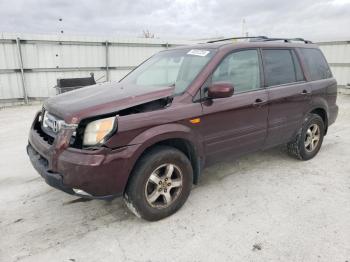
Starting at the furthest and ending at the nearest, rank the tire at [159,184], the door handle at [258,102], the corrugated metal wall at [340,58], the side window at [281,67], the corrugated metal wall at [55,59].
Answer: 1. the corrugated metal wall at [340,58]
2. the corrugated metal wall at [55,59]
3. the side window at [281,67]
4. the door handle at [258,102]
5. the tire at [159,184]

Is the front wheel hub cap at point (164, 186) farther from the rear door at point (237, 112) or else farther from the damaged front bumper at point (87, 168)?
the rear door at point (237, 112)

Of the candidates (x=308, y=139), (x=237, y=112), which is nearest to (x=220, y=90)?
(x=237, y=112)

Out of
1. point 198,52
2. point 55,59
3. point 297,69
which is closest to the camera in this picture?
point 198,52

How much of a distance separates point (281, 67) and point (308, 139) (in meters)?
1.31

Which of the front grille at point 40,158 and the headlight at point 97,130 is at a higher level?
the headlight at point 97,130

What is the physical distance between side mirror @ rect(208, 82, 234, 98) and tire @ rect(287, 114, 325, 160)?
1940mm

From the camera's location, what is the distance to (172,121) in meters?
3.04

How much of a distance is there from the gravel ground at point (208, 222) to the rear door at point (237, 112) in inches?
23.4

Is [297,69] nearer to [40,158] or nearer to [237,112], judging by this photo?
[237,112]

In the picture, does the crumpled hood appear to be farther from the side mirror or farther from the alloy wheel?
the alloy wheel

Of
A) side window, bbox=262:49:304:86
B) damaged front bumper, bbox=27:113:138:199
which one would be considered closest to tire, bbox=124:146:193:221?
damaged front bumper, bbox=27:113:138:199

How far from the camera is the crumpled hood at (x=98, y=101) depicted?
278 cm

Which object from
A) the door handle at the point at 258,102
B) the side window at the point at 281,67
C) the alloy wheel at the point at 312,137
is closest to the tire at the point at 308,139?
the alloy wheel at the point at 312,137

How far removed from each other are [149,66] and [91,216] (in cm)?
215
